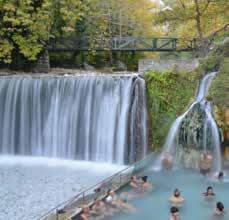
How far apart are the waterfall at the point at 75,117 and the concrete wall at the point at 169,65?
49.0 inches

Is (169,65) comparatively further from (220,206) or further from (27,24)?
(220,206)

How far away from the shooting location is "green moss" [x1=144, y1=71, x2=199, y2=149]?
1867cm

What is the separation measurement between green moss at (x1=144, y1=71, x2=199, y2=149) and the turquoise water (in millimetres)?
2669

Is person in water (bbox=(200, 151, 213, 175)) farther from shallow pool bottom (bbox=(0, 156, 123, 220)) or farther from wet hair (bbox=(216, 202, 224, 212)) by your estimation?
wet hair (bbox=(216, 202, 224, 212))

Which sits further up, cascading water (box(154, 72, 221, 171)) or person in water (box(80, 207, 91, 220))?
cascading water (box(154, 72, 221, 171))

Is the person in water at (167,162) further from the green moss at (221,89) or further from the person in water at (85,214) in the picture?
the person in water at (85,214)

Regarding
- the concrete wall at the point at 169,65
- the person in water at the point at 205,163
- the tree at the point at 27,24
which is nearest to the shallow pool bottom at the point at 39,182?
the person in water at the point at 205,163

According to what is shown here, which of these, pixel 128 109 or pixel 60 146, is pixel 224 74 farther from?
pixel 60 146

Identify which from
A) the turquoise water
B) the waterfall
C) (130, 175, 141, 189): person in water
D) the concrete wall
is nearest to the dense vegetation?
the waterfall

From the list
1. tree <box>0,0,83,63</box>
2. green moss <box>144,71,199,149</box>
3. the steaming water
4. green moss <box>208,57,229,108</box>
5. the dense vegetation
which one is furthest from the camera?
the dense vegetation

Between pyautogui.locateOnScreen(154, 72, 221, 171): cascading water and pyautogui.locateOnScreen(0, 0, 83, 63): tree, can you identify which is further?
pyautogui.locateOnScreen(0, 0, 83, 63): tree

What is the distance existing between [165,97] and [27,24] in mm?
7687

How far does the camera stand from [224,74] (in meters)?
18.2

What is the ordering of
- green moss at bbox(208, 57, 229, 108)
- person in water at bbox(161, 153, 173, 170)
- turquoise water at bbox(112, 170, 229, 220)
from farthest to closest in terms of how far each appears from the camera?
green moss at bbox(208, 57, 229, 108) < person in water at bbox(161, 153, 173, 170) < turquoise water at bbox(112, 170, 229, 220)
